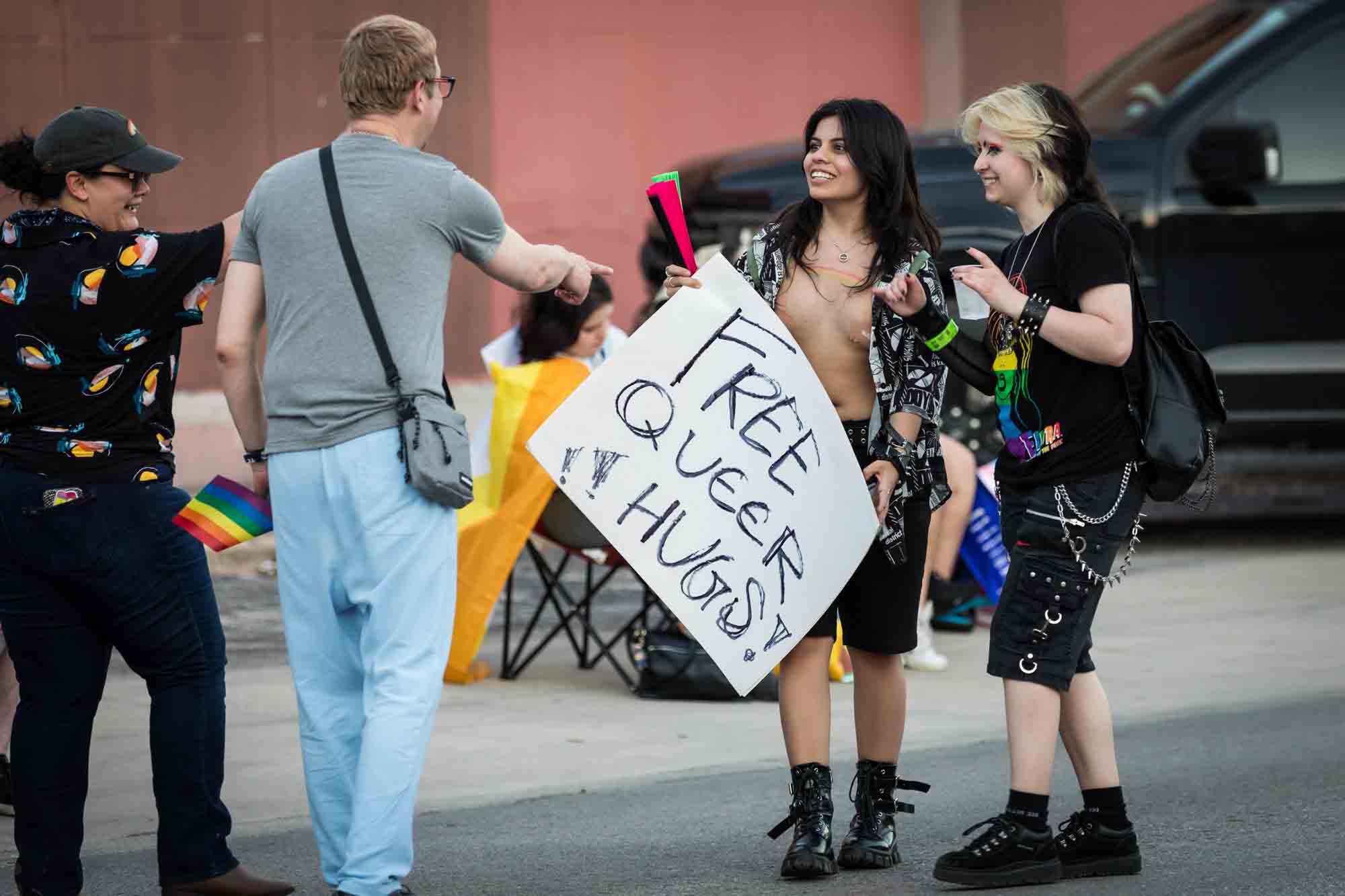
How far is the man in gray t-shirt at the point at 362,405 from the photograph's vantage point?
13.4ft

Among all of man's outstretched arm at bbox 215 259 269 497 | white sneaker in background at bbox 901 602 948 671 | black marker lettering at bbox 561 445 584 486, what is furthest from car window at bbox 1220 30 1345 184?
man's outstretched arm at bbox 215 259 269 497

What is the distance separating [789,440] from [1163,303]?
5.29 m

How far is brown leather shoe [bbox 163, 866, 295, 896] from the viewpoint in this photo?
14.6 feet

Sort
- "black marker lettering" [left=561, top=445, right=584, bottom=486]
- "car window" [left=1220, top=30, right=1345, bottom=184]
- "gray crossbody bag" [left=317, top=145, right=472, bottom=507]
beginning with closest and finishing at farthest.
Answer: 1. "gray crossbody bag" [left=317, top=145, right=472, bottom=507]
2. "black marker lettering" [left=561, top=445, right=584, bottom=486]
3. "car window" [left=1220, top=30, right=1345, bottom=184]

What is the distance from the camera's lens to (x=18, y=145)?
4.39m

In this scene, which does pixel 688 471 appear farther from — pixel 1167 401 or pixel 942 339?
pixel 1167 401

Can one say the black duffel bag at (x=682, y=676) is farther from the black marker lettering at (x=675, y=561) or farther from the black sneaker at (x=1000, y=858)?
the black sneaker at (x=1000, y=858)

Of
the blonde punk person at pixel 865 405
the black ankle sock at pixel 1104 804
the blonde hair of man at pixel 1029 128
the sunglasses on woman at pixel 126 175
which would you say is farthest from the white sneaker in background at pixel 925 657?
the sunglasses on woman at pixel 126 175

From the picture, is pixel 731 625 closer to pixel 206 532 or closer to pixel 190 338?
pixel 206 532

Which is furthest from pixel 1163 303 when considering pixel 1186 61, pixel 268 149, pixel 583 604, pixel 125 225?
pixel 125 225

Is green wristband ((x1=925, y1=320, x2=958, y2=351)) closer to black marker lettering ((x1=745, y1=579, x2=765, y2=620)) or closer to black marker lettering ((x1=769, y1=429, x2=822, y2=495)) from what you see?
black marker lettering ((x1=769, y1=429, x2=822, y2=495))

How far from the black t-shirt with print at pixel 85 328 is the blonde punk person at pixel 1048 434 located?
1625 mm

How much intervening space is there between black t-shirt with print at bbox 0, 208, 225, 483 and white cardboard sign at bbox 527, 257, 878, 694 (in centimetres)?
99

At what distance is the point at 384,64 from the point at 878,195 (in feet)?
4.19
